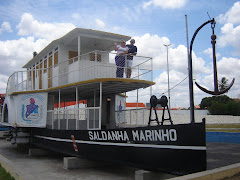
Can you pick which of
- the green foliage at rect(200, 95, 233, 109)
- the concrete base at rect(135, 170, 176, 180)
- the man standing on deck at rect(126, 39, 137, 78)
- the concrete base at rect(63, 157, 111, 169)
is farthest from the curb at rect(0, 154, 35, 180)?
the green foliage at rect(200, 95, 233, 109)

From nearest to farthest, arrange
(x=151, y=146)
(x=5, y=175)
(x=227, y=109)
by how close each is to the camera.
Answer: (x=151, y=146) < (x=5, y=175) < (x=227, y=109)

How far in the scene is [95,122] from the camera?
33.6 feet

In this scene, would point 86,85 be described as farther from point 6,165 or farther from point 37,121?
point 6,165

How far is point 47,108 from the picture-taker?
10.7 metres

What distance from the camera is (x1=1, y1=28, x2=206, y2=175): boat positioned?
5.63m

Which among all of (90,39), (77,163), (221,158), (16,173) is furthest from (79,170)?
(90,39)

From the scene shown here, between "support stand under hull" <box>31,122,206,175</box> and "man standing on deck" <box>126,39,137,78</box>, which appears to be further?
"man standing on deck" <box>126,39,137,78</box>

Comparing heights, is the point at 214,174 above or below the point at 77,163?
above

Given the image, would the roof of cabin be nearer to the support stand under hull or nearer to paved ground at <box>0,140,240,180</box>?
the support stand under hull

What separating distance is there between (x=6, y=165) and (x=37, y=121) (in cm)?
257

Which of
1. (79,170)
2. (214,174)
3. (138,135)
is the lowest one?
(79,170)

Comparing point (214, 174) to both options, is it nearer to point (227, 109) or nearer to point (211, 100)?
point (227, 109)

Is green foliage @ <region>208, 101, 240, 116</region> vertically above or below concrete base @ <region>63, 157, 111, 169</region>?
above

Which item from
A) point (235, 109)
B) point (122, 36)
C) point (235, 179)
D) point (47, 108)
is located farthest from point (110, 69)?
point (235, 109)
